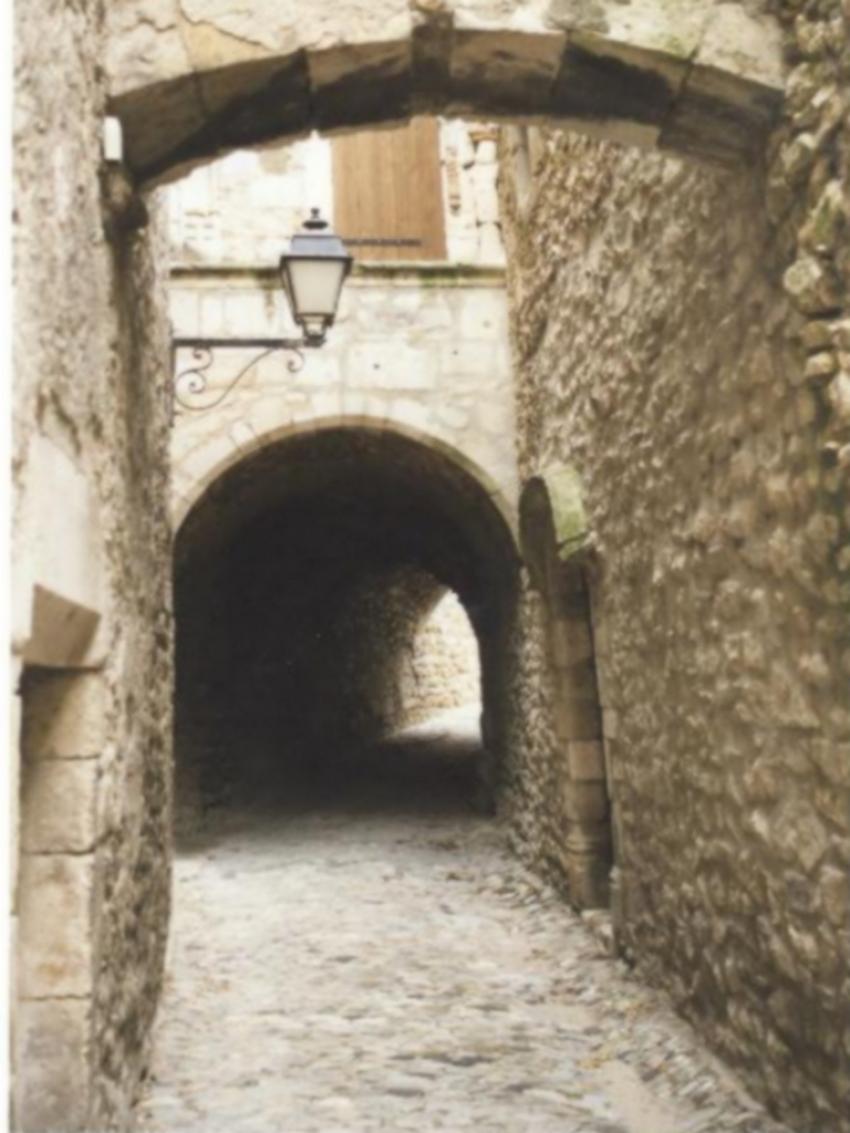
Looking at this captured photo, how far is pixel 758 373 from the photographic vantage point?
Result: 286cm

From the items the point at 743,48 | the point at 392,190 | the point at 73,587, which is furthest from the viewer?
the point at 392,190

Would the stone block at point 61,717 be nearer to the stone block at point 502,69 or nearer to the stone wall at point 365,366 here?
the stone block at point 502,69

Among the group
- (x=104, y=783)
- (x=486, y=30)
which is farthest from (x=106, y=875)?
(x=486, y=30)

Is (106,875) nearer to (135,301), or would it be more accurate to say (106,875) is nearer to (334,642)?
(135,301)

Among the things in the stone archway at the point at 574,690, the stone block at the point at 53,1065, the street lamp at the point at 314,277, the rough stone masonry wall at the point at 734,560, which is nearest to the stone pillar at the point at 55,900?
the stone block at the point at 53,1065

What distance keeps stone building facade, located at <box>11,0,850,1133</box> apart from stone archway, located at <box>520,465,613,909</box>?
188 millimetres

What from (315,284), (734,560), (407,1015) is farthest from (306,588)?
(734,560)

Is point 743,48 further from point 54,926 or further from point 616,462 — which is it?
point 54,926

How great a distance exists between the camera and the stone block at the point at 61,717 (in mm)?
2342

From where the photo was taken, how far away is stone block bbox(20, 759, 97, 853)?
2295mm

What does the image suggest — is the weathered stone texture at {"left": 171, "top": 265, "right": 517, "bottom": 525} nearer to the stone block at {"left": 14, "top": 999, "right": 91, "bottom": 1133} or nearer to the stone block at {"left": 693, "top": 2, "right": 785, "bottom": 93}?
the stone block at {"left": 693, "top": 2, "right": 785, "bottom": 93}

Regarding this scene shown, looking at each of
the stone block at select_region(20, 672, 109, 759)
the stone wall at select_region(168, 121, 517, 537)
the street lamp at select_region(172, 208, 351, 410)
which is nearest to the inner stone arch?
the stone wall at select_region(168, 121, 517, 537)

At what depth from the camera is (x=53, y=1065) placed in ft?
7.34

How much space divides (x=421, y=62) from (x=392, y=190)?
18.5ft
